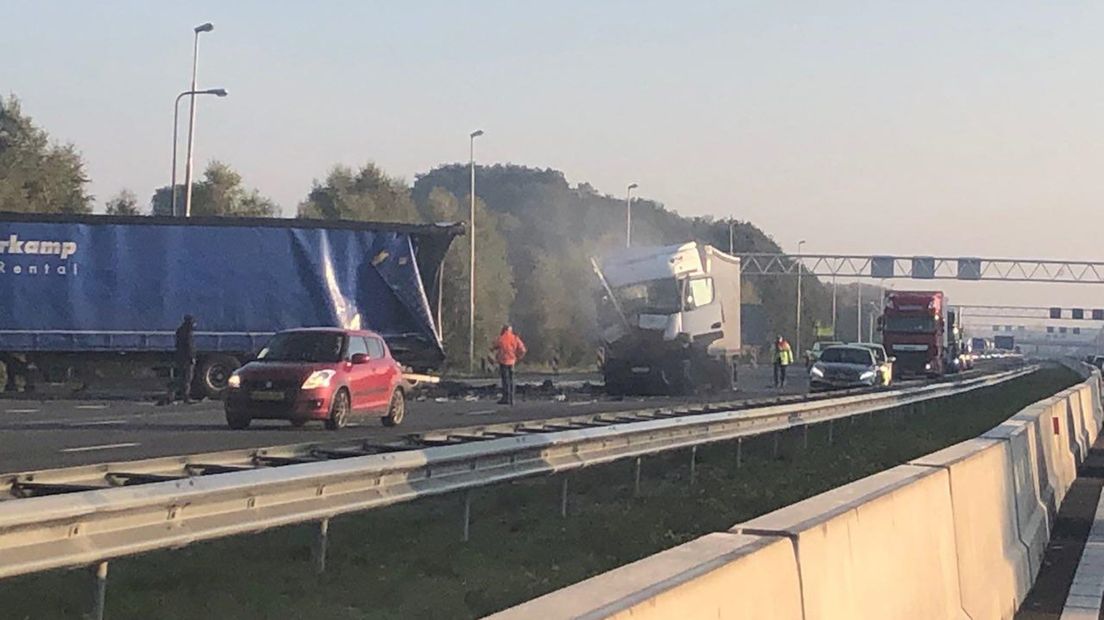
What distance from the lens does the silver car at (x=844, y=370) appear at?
43594 millimetres

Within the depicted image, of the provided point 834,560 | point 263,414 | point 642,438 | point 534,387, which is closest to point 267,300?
point 534,387

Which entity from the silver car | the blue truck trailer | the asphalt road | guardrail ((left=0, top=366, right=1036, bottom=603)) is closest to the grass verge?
guardrail ((left=0, top=366, right=1036, bottom=603))

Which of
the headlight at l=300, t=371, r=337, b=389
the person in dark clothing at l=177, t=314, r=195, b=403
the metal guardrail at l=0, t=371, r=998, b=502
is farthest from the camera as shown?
the person in dark clothing at l=177, t=314, r=195, b=403

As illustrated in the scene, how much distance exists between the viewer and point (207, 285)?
3291cm

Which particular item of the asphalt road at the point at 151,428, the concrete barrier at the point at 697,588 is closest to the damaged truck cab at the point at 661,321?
the asphalt road at the point at 151,428

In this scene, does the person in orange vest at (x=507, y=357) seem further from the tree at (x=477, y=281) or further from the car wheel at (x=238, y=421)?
the tree at (x=477, y=281)

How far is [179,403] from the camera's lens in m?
31.0

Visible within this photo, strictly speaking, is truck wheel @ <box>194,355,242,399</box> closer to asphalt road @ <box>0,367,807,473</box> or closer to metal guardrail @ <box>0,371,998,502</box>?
asphalt road @ <box>0,367,807,473</box>

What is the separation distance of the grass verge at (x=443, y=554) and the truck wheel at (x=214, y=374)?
16.3 metres

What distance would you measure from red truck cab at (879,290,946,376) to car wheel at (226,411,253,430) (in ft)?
139

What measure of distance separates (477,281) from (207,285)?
4344 cm

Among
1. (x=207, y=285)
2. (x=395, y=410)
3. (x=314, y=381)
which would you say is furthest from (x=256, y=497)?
(x=207, y=285)

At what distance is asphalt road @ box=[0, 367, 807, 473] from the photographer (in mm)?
16953

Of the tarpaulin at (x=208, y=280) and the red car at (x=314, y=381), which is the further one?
the tarpaulin at (x=208, y=280)
